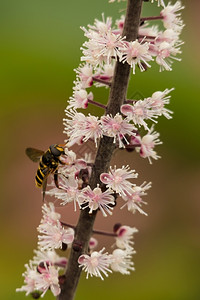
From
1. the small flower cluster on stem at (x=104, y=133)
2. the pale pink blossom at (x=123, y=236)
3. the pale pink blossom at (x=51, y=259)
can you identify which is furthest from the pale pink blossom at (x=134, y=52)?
the pale pink blossom at (x=51, y=259)

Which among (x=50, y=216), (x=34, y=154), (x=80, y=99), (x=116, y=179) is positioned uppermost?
(x=80, y=99)

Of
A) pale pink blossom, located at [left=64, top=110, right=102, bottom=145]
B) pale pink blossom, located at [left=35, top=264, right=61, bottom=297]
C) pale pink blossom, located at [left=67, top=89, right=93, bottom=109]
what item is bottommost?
pale pink blossom, located at [left=35, top=264, right=61, bottom=297]

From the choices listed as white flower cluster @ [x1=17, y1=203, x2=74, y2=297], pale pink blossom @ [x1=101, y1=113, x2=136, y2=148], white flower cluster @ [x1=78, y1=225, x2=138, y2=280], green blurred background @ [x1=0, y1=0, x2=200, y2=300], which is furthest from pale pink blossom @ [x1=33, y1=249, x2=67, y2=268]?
green blurred background @ [x1=0, y1=0, x2=200, y2=300]

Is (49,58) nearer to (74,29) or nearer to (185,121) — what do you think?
(74,29)

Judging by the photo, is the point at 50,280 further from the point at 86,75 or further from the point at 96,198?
the point at 86,75

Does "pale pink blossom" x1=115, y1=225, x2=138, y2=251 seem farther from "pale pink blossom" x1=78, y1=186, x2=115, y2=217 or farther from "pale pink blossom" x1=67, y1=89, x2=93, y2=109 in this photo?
"pale pink blossom" x1=67, y1=89, x2=93, y2=109

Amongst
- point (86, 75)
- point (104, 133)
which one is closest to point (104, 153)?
point (104, 133)
